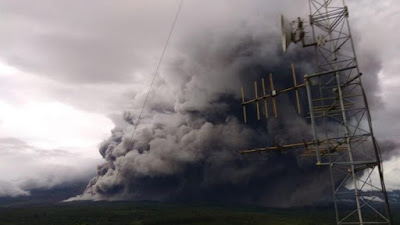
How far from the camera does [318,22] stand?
3056cm

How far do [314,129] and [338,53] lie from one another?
27.8ft

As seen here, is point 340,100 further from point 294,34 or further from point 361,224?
point 361,224

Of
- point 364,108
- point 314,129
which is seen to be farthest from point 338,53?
point 314,129

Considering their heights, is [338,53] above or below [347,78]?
above

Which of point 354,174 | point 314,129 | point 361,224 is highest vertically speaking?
point 314,129

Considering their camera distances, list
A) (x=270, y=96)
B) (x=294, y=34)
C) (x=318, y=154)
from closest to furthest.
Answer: (x=318, y=154), (x=270, y=96), (x=294, y=34)

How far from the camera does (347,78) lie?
27.6 metres

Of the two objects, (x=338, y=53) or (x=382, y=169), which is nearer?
(x=382, y=169)

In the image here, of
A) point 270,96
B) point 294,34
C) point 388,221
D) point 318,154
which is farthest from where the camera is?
point 294,34

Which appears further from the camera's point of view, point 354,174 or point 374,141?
point 354,174

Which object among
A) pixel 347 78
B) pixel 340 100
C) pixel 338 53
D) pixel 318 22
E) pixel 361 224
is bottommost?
pixel 361 224

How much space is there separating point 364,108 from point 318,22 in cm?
1012

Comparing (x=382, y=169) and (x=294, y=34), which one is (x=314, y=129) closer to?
(x=382, y=169)

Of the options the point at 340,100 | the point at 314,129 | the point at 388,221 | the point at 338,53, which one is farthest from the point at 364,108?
the point at 388,221
